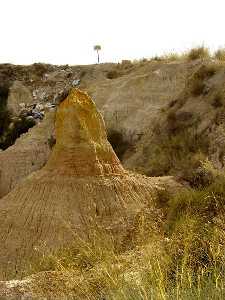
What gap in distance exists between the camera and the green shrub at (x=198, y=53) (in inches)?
1196

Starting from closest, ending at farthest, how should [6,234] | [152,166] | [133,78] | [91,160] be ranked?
1. [6,234]
2. [91,160]
3. [152,166]
4. [133,78]

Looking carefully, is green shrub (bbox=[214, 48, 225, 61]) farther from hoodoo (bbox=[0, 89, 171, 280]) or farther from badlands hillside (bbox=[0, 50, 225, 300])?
hoodoo (bbox=[0, 89, 171, 280])

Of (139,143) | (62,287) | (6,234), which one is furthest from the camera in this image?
(139,143)

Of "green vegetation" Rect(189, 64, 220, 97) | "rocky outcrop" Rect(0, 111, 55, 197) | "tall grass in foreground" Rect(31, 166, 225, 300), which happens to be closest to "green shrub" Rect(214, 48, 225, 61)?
"green vegetation" Rect(189, 64, 220, 97)

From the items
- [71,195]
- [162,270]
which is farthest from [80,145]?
[162,270]

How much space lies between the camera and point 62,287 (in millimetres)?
8195

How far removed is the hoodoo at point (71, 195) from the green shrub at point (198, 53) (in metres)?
13.4

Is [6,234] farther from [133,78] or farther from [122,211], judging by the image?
[133,78]

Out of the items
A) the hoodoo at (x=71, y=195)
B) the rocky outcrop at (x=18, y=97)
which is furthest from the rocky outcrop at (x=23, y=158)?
the rocky outcrop at (x=18, y=97)

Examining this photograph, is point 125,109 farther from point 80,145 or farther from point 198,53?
point 80,145

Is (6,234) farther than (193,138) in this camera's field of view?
No

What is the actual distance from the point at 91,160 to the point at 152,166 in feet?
19.3

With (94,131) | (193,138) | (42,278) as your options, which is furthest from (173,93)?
(42,278)

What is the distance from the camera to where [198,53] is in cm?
3080
